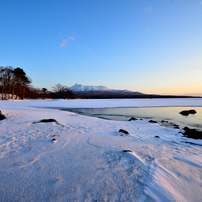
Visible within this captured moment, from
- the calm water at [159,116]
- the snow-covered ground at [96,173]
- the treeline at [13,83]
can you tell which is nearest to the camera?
the snow-covered ground at [96,173]

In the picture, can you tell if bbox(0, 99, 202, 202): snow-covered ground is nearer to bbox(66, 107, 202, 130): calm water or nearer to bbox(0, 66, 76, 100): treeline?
bbox(66, 107, 202, 130): calm water

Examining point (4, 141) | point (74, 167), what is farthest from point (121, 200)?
point (4, 141)

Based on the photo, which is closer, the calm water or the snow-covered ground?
the snow-covered ground

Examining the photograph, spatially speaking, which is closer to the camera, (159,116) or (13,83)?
(159,116)

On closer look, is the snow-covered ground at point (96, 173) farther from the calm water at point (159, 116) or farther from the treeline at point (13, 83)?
the treeline at point (13, 83)

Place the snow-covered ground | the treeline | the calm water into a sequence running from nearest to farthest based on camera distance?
the snow-covered ground
the calm water
the treeline

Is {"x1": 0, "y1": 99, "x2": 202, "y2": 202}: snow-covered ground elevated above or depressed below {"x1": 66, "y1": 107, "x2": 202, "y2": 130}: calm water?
above

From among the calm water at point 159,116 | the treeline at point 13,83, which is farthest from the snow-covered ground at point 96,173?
the treeline at point 13,83

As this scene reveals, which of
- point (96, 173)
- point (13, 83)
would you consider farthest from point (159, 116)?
point (13, 83)

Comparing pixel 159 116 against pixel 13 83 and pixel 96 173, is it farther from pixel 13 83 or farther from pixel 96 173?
pixel 13 83

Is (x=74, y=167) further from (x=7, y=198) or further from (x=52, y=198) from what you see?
(x=7, y=198)

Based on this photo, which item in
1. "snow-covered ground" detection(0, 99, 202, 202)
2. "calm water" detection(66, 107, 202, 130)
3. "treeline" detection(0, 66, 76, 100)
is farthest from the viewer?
"treeline" detection(0, 66, 76, 100)

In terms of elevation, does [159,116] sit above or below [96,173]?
below

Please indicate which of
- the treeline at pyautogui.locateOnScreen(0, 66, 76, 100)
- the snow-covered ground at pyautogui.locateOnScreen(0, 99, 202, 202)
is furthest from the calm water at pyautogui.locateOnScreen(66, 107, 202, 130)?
the treeline at pyautogui.locateOnScreen(0, 66, 76, 100)
